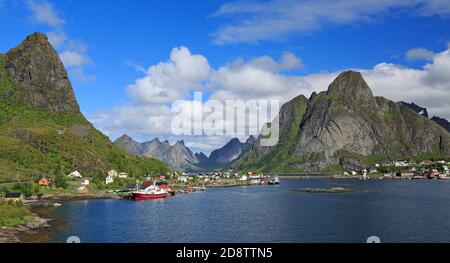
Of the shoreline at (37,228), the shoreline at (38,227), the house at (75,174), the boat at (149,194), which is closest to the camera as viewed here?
the shoreline at (37,228)

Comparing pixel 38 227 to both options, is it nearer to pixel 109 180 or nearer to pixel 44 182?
pixel 44 182

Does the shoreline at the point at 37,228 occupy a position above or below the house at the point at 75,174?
below

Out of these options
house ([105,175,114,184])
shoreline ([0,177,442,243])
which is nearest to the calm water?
shoreline ([0,177,442,243])

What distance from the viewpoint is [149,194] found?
15600 cm

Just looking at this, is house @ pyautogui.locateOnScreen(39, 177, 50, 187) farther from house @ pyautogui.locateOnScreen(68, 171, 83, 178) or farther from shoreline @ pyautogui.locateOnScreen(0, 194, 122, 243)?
shoreline @ pyautogui.locateOnScreen(0, 194, 122, 243)

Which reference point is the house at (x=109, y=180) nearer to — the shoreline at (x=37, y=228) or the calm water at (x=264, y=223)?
the shoreline at (x=37, y=228)

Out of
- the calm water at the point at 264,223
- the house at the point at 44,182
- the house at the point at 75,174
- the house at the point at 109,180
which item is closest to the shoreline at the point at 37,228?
the calm water at the point at 264,223

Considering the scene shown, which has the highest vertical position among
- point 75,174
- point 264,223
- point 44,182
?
point 75,174

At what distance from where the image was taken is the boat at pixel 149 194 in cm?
15225

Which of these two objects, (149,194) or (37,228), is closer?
(37,228)

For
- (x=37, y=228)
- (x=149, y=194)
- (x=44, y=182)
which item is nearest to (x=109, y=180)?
(x=44, y=182)
